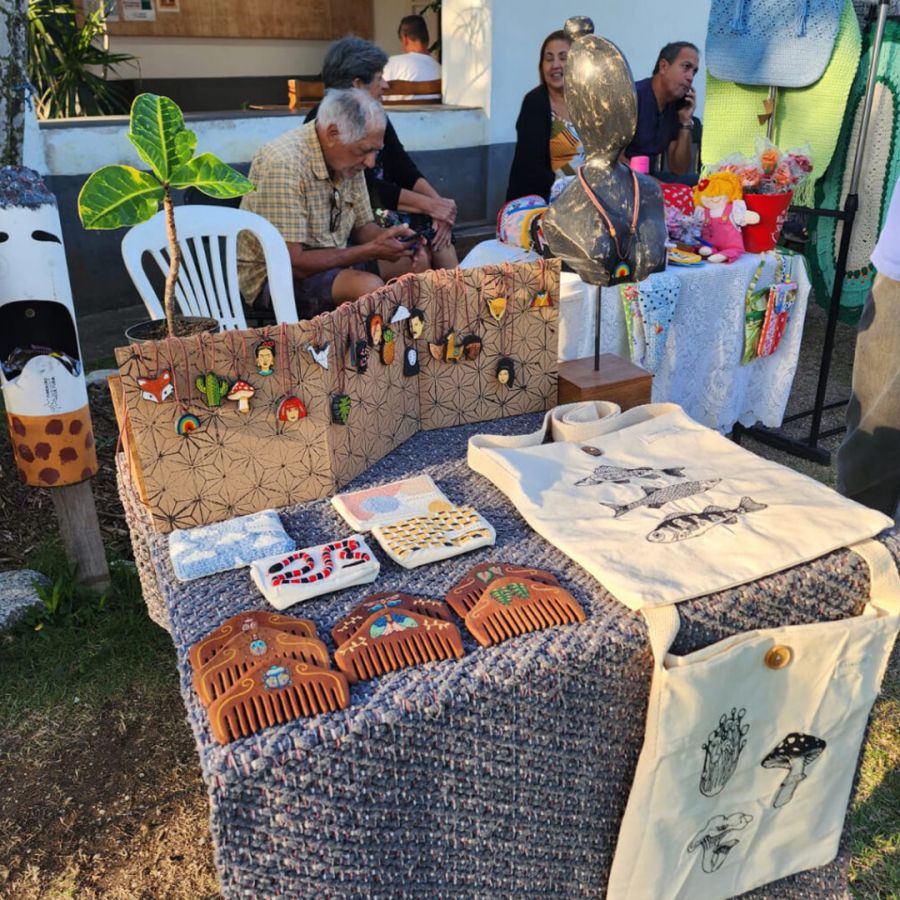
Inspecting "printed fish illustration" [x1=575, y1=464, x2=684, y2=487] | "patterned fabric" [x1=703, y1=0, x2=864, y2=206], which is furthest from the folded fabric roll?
"patterned fabric" [x1=703, y1=0, x2=864, y2=206]

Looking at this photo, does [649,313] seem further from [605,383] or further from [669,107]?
[669,107]

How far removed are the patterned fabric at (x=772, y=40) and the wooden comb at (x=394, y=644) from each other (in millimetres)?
2844

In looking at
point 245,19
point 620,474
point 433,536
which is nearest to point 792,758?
point 620,474

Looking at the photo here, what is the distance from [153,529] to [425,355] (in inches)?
22.1

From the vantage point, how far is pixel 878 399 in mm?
2070

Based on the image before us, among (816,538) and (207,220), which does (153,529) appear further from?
(207,220)

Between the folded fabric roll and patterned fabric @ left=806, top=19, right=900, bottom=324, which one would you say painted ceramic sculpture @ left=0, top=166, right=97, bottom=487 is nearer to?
the folded fabric roll

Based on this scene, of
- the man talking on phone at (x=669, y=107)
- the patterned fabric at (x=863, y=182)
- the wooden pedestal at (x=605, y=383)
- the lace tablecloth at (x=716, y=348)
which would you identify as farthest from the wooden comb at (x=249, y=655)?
the man talking on phone at (x=669, y=107)

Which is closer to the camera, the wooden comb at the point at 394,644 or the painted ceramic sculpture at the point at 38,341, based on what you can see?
the wooden comb at the point at 394,644

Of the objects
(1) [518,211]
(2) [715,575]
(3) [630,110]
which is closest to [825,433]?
(1) [518,211]

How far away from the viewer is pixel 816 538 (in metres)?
1.10

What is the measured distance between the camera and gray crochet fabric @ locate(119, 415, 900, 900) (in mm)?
850

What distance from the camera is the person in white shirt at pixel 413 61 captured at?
5.26 metres

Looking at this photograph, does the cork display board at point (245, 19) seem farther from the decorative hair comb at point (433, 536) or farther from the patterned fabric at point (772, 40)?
the decorative hair comb at point (433, 536)
